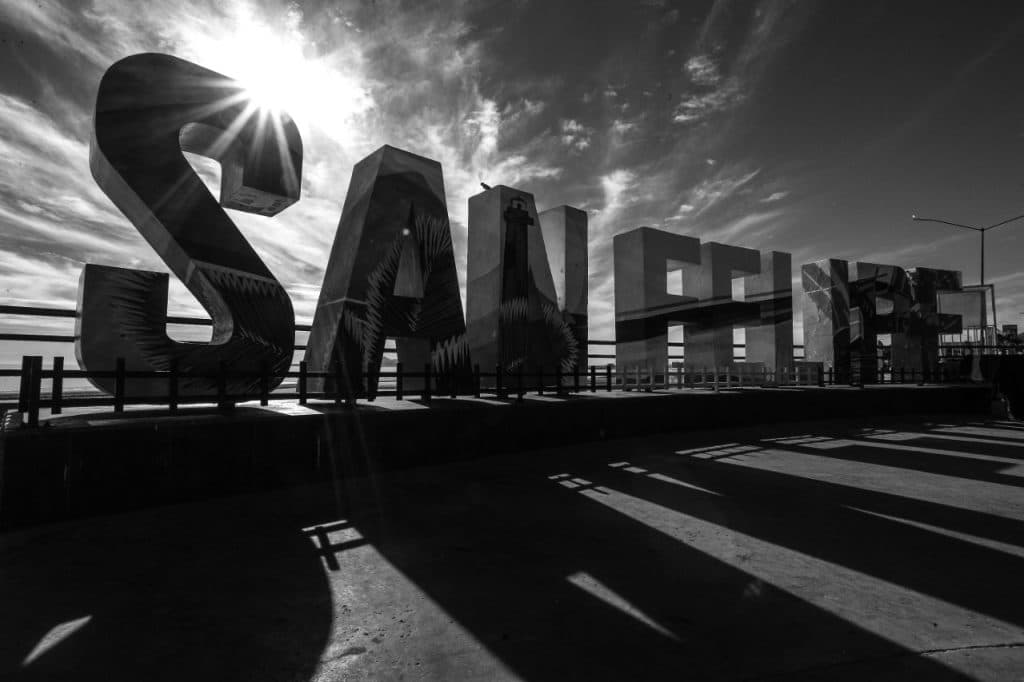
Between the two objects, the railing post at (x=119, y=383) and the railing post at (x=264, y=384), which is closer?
the railing post at (x=119, y=383)

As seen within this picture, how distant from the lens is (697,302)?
1836cm

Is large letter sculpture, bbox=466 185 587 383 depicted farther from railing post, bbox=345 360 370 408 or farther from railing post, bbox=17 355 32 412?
railing post, bbox=17 355 32 412

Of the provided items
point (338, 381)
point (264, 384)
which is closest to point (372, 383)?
point (338, 381)

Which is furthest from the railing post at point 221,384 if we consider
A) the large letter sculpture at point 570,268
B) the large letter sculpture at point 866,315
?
the large letter sculpture at point 866,315

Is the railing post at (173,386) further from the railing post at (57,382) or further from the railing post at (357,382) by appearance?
the railing post at (357,382)

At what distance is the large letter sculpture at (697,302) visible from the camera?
17.1 m

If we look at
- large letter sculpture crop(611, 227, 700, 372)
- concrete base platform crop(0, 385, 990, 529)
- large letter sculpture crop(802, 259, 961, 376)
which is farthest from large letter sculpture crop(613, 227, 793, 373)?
concrete base platform crop(0, 385, 990, 529)

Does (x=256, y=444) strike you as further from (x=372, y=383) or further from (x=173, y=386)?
(x=372, y=383)

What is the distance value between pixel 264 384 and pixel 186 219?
273 centimetres

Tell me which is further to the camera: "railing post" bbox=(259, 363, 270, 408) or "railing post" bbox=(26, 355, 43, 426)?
"railing post" bbox=(259, 363, 270, 408)

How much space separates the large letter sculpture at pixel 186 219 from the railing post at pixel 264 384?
5 cm

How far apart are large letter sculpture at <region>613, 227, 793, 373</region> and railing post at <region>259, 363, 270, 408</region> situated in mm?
10875

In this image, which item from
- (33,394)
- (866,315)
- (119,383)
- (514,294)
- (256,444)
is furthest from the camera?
(866,315)

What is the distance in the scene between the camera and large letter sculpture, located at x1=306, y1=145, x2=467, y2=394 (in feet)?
35.2
